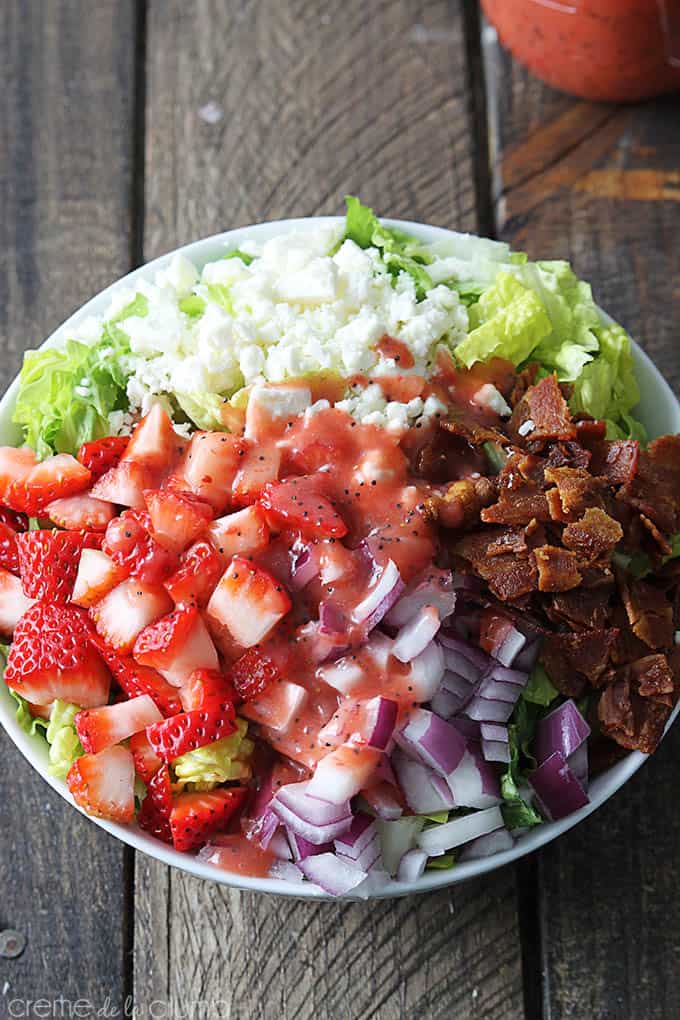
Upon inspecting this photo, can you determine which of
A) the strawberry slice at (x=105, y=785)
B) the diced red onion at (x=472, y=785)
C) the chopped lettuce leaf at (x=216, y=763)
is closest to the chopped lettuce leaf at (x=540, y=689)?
the diced red onion at (x=472, y=785)

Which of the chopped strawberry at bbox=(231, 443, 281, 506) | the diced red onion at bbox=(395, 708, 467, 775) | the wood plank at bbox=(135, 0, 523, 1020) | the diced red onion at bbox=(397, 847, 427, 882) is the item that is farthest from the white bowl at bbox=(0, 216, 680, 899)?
the wood plank at bbox=(135, 0, 523, 1020)


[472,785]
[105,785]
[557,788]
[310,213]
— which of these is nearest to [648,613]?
[557,788]

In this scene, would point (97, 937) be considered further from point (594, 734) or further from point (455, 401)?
point (455, 401)

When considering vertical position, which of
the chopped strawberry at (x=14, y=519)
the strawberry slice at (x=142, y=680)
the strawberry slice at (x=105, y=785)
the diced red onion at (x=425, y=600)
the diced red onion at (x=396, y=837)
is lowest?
the diced red onion at (x=396, y=837)

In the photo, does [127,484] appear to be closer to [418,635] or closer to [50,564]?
[50,564]

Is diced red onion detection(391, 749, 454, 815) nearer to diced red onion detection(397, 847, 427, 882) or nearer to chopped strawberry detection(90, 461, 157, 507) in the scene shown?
diced red onion detection(397, 847, 427, 882)

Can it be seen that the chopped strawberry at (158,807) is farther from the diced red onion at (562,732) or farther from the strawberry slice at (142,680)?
the diced red onion at (562,732)

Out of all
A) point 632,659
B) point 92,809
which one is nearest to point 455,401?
point 632,659
